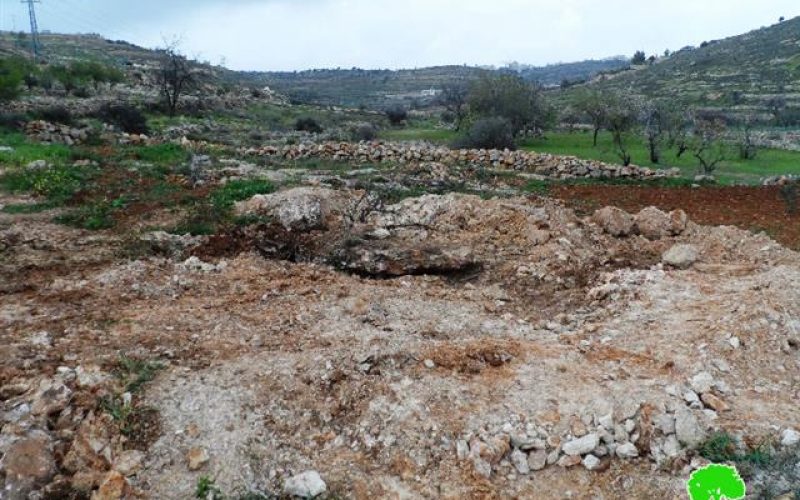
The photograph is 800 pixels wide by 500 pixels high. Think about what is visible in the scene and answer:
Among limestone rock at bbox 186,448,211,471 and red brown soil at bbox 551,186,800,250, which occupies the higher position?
red brown soil at bbox 551,186,800,250

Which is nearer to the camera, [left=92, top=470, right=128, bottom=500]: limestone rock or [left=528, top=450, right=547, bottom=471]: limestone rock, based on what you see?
[left=92, top=470, right=128, bottom=500]: limestone rock

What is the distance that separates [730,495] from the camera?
2.07m

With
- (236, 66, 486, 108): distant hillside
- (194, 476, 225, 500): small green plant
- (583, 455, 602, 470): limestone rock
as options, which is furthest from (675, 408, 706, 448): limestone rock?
(236, 66, 486, 108): distant hillside

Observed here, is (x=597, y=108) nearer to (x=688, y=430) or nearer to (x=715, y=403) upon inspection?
(x=715, y=403)

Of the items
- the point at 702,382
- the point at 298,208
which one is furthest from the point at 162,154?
the point at 702,382

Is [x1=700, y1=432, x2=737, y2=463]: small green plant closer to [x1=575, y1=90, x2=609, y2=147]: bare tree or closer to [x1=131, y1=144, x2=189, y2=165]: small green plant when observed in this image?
[x1=131, y1=144, x2=189, y2=165]: small green plant

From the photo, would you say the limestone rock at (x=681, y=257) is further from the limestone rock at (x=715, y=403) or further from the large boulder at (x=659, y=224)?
the limestone rock at (x=715, y=403)

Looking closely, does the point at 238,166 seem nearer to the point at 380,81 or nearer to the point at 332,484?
the point at 332,484

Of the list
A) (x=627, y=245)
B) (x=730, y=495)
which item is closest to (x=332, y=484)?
(x=730, y=495)

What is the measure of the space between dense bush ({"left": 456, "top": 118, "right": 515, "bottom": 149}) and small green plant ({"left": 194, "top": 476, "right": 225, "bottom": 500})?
18413mm

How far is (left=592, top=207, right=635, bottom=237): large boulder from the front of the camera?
977 cm

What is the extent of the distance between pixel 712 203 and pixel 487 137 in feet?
33.6

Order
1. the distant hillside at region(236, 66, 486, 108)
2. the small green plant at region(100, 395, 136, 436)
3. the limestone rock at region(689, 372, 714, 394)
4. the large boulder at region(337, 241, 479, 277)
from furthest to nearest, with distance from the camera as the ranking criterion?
the distant hillside at region(236, 66, 486, 108)
the large boulder at region(337, 241, 479, 277)
the limestone rock at region(689, 372, 714, 394)
the small green plant at region(100, 395, 136, 436)

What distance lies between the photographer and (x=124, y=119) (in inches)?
894
